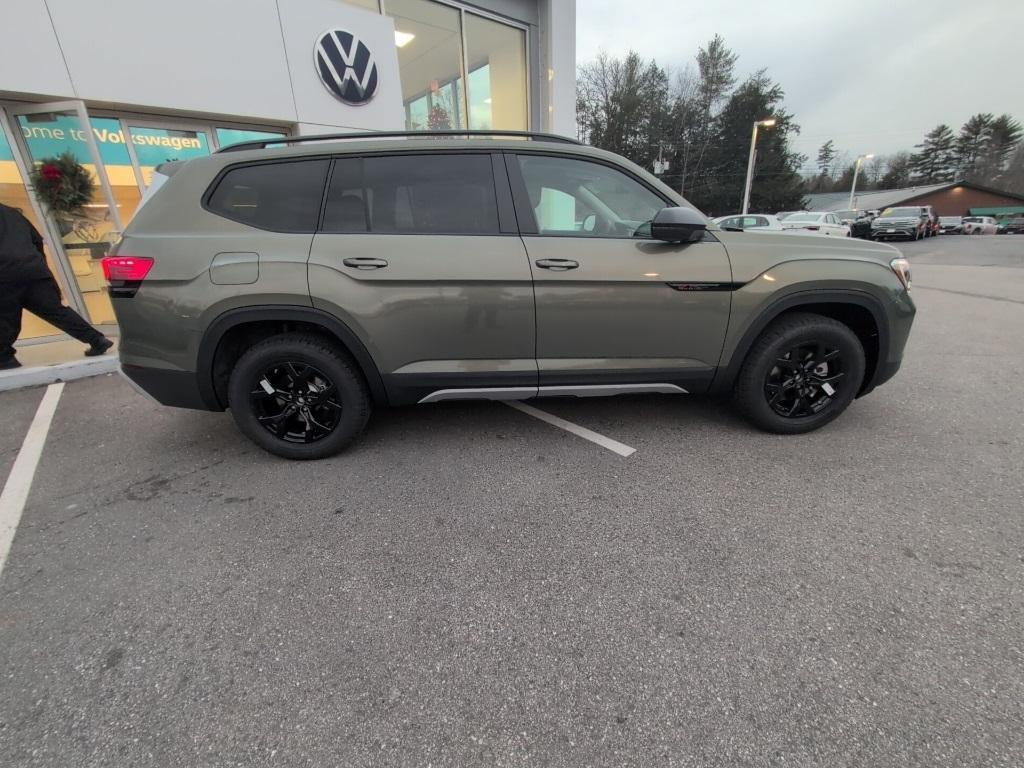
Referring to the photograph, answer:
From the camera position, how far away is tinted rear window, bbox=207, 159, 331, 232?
106 inches

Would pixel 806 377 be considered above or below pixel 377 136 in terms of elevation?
below

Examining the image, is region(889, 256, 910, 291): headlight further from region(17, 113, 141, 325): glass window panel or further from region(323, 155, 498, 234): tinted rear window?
region(17, 113, 141, 325): glass window panel

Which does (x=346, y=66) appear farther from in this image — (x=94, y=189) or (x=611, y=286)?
(x=611, y=286)

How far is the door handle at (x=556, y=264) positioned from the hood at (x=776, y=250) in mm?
937

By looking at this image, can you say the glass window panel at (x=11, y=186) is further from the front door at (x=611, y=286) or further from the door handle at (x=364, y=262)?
the front door at (x=611, y=286)

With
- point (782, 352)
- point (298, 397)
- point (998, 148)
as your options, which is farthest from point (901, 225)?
point (998, 148)

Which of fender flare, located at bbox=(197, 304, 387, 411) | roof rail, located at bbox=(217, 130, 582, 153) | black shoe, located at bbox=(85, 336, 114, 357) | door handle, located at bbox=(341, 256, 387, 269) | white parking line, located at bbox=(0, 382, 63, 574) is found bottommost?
white parking line, located at bbox=(0, 382, 63, 574)

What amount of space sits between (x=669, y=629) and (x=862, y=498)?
1466 millimetres

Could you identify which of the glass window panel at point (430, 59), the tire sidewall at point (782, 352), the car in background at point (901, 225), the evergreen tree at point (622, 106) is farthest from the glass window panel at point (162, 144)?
the evergreen tree at point (622, 106)

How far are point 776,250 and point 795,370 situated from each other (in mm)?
776

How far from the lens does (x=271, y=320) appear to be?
8.87 feet

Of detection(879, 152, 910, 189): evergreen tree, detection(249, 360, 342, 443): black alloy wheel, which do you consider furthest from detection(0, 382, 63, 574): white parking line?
detection(879, 152, 910, 189): evergreen tree

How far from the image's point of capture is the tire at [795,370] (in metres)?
2.92

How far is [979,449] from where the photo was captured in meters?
2.91
